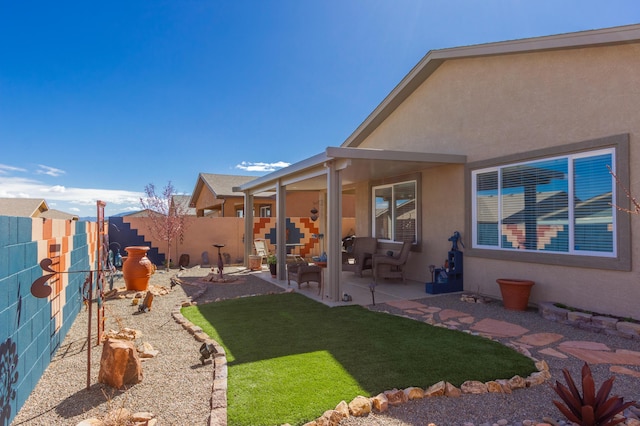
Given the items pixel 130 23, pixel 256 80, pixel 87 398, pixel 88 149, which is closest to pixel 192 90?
pixel 256 80

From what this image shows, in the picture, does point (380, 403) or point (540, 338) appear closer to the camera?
point (380, 403)

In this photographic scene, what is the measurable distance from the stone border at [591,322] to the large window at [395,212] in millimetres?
3648

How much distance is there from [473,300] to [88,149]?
2362cm

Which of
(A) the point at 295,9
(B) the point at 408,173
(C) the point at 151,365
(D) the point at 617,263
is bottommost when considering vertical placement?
(C) the point at 151,365

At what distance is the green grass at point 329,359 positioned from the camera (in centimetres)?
306

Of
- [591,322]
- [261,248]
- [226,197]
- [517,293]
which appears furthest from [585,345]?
[226,197]

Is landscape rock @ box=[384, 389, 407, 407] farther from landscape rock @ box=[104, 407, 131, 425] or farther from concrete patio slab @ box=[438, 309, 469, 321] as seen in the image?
concrete patio slab @ box=[438, 309, 469, 321]

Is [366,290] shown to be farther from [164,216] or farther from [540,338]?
[164,216]

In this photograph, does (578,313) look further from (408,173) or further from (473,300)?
(408,173)

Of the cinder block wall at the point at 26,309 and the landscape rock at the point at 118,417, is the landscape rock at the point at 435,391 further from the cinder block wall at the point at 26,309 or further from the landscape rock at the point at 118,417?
the cinder block wall at the point at 26,309

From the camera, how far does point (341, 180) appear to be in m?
7.30

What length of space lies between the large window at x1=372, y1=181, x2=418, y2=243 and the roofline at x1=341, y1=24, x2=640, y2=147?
1.98 m

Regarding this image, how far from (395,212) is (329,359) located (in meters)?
6.31

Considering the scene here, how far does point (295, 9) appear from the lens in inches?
390
